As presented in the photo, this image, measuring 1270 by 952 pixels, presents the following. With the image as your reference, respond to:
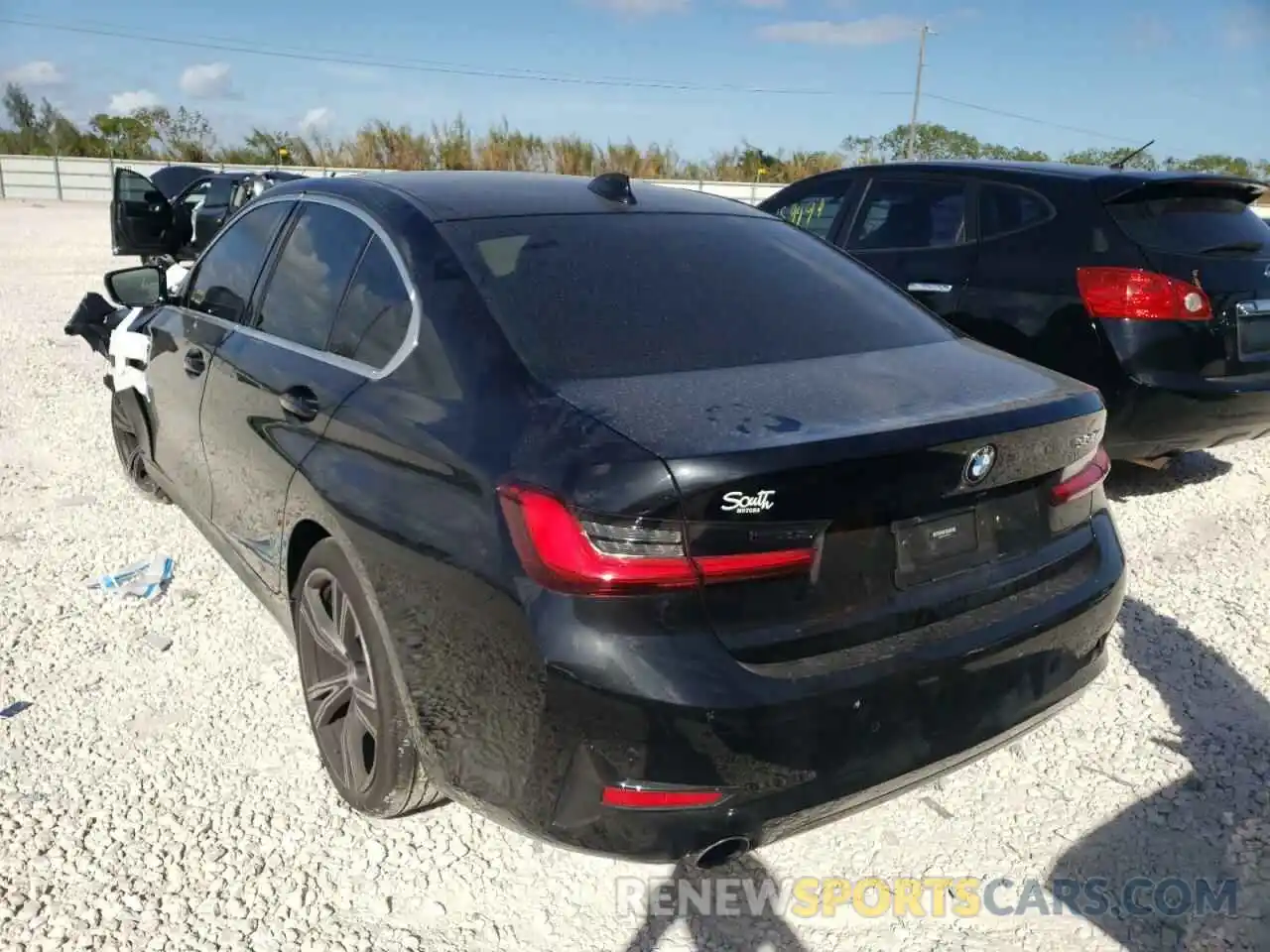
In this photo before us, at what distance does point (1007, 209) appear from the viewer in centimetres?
511

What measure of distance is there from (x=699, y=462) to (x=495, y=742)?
0.71 m

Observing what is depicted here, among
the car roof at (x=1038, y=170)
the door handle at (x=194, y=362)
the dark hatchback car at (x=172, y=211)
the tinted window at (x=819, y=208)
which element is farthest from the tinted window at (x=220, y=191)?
the door handle at (x=194, y=362)

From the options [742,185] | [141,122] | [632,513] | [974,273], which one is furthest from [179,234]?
[141,122]

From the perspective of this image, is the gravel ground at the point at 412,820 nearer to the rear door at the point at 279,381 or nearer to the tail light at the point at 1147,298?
the rear door at the point at 279,381

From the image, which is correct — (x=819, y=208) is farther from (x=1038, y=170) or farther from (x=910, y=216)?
(x=1038, y=170)

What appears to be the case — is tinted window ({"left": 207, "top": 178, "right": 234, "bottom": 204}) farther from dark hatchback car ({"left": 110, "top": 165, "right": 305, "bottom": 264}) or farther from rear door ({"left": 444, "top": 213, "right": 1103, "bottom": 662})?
rear door ({"left": 444, "top": 213, "right": 1103, "bottom": 662})

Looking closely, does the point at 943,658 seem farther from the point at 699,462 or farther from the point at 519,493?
the point at 519,493

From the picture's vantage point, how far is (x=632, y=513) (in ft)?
5.98

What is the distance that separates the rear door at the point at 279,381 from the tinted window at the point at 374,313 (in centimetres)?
4

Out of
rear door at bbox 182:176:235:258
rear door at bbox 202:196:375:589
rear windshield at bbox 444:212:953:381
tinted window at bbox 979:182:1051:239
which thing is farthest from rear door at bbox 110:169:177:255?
rear windshield at bbox 444:212:953:381

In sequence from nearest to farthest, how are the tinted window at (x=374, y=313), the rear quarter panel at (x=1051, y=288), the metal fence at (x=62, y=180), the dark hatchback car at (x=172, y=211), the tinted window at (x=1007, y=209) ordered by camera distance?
the tinted window at (x=374, y=313) < the rear quarter panel at (x=1051, y=288) < the tinted window at (x=1007, y=209) < the dark hatchback car at (x=172, y=211) < the metal fence at (x=62, y=180)

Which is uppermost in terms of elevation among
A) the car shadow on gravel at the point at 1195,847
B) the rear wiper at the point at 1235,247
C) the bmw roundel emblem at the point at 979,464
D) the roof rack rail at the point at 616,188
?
the roof rack rail at the point at 616,188

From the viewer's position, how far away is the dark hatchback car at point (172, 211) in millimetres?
8195

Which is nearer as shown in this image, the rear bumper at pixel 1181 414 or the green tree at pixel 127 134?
the rear bumper at pixel 1181 414
